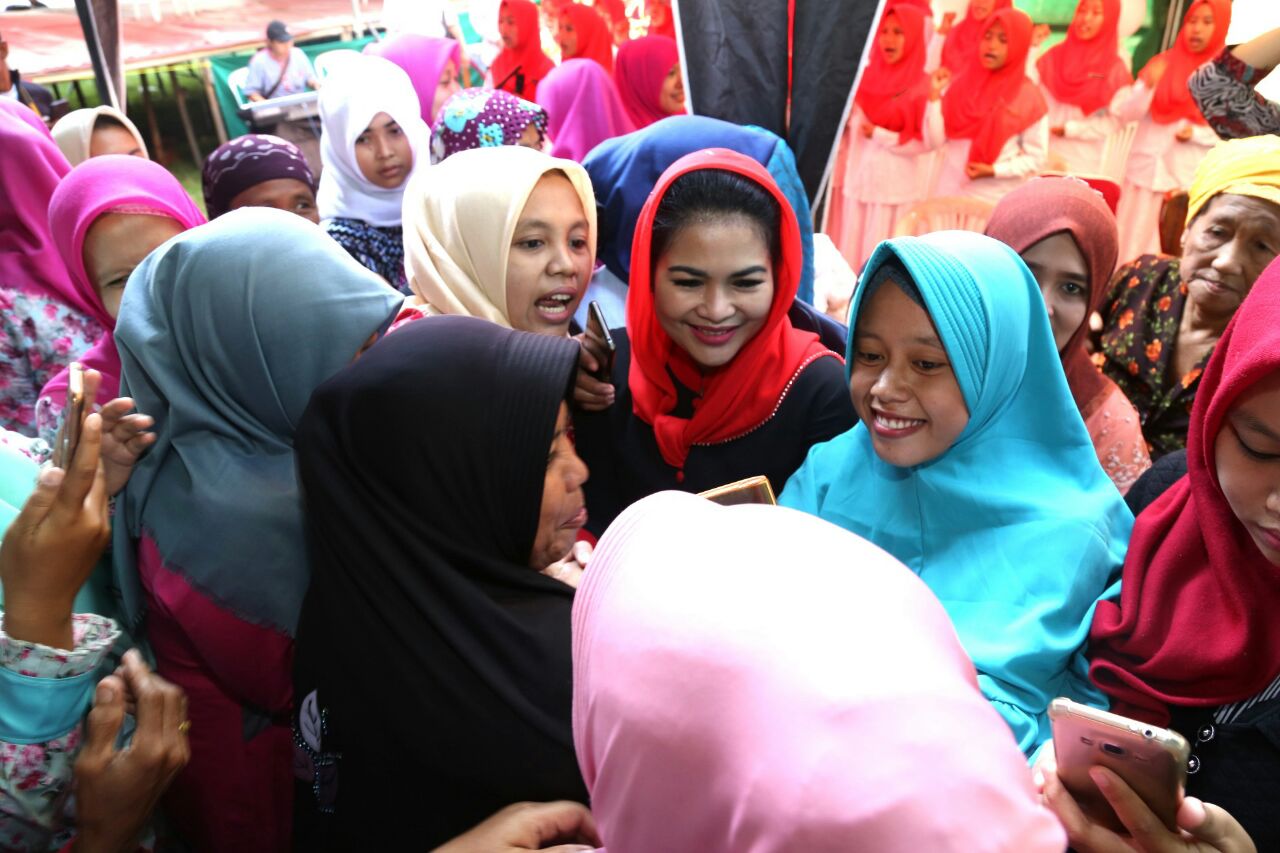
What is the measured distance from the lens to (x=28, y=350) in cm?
249

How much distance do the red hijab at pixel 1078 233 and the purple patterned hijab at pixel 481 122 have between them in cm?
196

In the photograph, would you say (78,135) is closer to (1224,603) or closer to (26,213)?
(26,213)

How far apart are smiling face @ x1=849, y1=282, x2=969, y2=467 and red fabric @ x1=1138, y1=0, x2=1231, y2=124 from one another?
5225mm

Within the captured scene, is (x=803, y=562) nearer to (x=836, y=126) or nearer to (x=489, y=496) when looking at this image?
(x=489, y=496)

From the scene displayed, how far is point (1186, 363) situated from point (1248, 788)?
1447mm

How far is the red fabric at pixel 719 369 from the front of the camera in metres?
1.93

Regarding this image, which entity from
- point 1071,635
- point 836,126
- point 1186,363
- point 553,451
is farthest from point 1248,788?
point 836,126

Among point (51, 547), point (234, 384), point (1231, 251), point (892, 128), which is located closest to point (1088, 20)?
point (892, 128)

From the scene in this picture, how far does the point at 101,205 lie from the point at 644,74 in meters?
3.87

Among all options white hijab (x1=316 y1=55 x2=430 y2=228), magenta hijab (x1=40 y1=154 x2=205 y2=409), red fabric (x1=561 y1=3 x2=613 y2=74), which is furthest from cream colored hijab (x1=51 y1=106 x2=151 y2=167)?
red fabric (x1=561 y1=3 x2=613 y2=74)

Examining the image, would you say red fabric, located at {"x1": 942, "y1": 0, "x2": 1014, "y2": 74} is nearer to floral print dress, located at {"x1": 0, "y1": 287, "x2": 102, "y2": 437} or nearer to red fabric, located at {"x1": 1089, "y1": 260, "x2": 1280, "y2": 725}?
red fabric, located at {"x1": 1089, "y1": 260, "x2": 1280, "y2": 725}

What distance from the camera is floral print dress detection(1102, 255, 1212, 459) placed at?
2.26 metres

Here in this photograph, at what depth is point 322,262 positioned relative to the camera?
1728mm

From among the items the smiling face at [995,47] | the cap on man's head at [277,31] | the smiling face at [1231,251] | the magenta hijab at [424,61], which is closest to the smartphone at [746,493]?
the smiling face at [1231,251]
